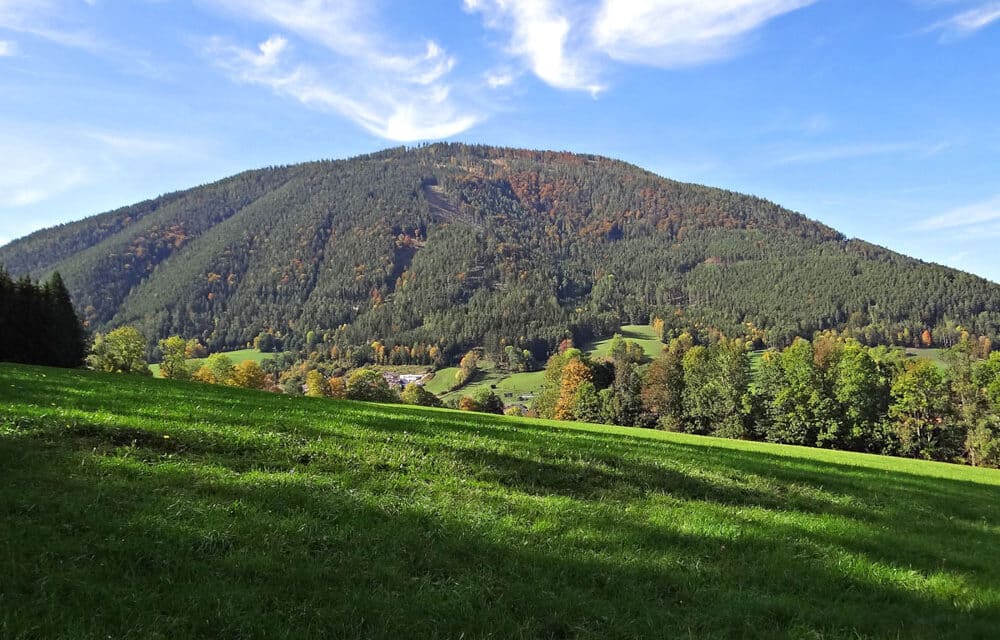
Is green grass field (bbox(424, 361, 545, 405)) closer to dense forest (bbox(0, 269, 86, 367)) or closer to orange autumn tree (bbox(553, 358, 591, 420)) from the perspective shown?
orange autumn tree (bbox(553, 358, 591, 420))

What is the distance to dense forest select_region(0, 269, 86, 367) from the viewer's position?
67.1 m

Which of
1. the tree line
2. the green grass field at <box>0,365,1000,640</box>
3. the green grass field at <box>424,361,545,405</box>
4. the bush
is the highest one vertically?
the green grass field at <box>0,365,1000,640</box>

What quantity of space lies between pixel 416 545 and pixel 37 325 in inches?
3430

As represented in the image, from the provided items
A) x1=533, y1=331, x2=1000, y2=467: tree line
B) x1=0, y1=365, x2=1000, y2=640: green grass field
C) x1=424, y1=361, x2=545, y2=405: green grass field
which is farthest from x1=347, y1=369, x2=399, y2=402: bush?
x1=0, y1=365, x2=1000, y2=640: green grass field

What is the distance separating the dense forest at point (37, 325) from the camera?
67.1 metres

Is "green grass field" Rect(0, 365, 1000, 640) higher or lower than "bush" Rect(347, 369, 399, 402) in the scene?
higher

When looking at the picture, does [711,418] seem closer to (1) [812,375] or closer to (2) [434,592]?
(1) [812,375]

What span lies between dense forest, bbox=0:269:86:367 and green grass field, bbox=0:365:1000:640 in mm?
72267

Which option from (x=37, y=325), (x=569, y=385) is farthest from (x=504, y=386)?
(x=37, y=325)

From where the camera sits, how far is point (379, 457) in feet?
39.9

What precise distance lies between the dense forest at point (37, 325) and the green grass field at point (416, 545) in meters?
72.3

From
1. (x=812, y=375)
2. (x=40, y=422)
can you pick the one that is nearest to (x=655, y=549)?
(x=40, y=422)

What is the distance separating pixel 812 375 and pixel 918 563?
257 feet

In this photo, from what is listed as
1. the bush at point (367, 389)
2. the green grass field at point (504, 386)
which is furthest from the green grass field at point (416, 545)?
the green grass field at point (504, 386)
